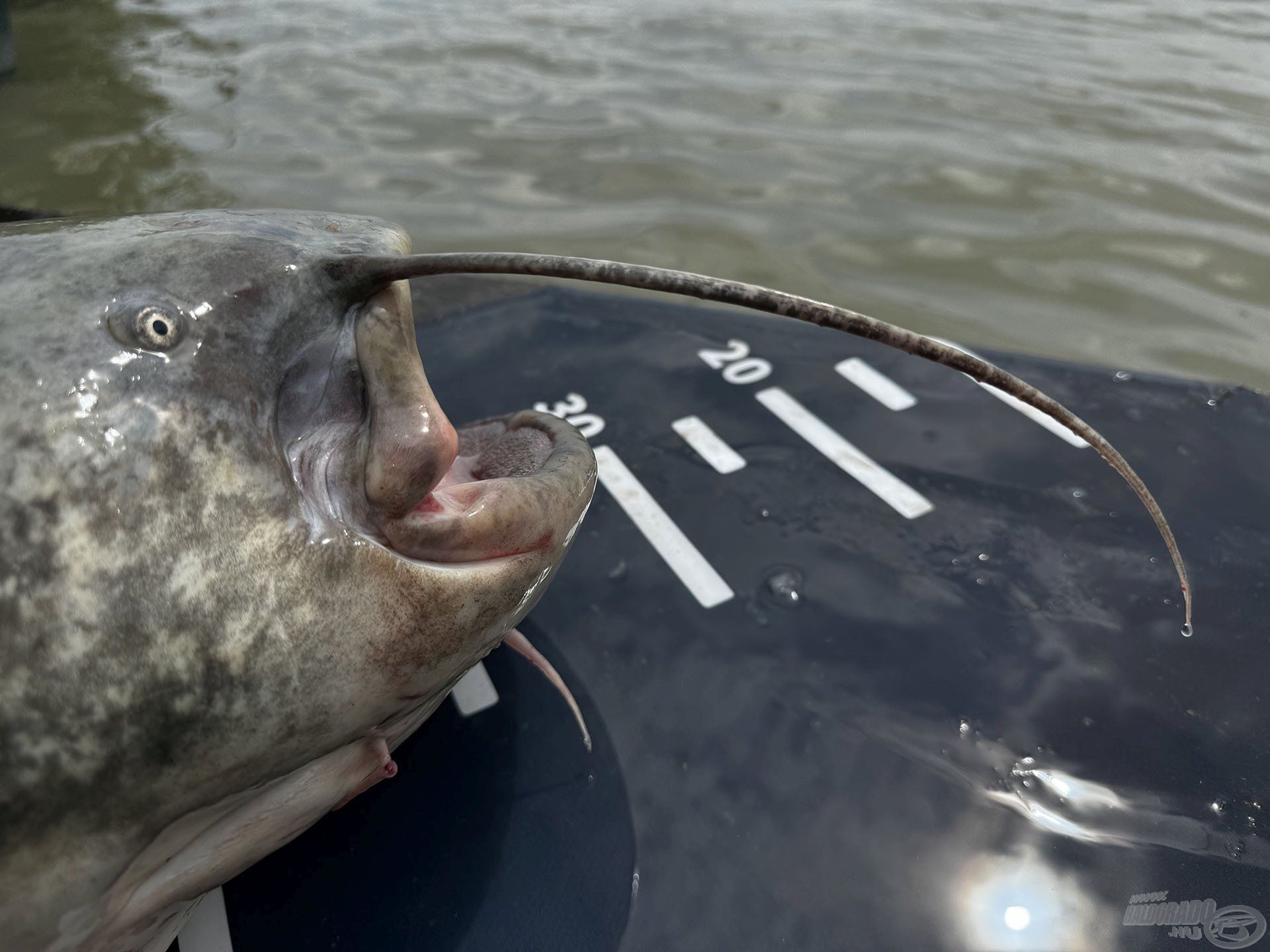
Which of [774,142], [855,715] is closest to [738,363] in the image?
[855,715]

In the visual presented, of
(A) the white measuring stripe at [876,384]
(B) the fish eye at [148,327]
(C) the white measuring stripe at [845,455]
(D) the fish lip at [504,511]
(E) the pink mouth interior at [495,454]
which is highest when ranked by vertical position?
(B) the fish eye at [148,327]

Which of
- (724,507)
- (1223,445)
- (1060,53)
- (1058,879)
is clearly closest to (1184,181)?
(1060,53)

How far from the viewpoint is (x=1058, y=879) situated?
115 centimetres

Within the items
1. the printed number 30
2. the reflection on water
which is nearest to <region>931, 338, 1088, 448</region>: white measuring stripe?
the printed number 30

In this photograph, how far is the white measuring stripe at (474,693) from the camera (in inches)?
53.9

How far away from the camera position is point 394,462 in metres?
0.86

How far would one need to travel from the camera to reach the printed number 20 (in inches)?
85.2

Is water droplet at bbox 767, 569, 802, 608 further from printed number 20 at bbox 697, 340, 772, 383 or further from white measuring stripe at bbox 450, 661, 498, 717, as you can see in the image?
printed number 20 at bbox 697, 340, 772, 383

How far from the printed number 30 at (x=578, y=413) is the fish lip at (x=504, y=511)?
0.82 m

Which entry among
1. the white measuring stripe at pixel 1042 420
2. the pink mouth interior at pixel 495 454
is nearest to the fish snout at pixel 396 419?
the pink mouth interior at pixel 495 454

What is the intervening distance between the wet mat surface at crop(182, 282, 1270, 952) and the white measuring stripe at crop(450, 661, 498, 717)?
2 cm

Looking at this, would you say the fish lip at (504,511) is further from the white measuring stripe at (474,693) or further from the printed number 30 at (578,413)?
the printed number 30 at (578,413)

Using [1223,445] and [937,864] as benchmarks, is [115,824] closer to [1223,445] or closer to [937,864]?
[937,864]

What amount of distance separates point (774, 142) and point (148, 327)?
380 centimetres
